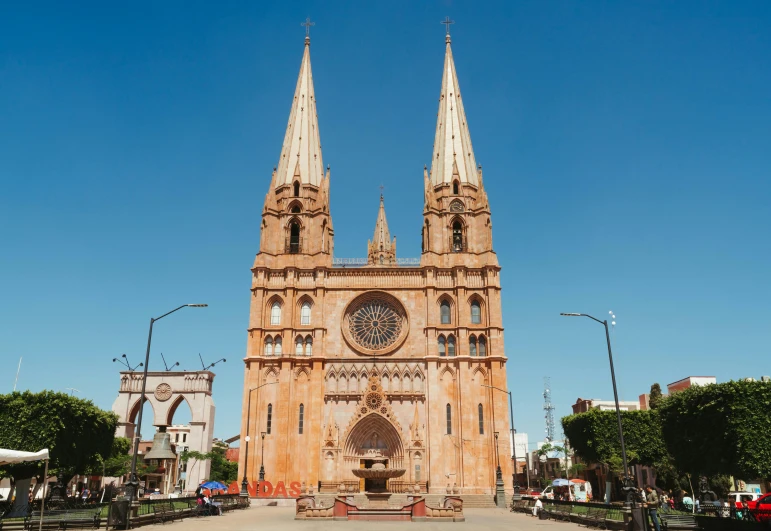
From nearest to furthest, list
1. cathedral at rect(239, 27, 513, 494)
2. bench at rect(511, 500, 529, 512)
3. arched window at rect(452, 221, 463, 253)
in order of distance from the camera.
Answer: bench at rect(511, 500, 529, 512) → cathedral at rect(239, 27, 513, 494) → arched window at rect(452, 221, 463, 253)

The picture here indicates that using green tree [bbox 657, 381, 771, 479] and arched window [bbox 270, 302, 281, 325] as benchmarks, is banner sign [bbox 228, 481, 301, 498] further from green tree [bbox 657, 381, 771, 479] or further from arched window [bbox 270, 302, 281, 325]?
green tree [bbox 657, 381, 771, 479]

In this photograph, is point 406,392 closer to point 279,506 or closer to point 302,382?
point 302,382

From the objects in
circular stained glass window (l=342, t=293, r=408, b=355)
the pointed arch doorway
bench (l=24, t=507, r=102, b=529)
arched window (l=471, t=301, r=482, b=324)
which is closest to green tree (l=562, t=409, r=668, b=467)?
arched window (l=471, t=301, r=482, b=324)

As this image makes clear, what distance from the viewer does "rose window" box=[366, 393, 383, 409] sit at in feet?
175

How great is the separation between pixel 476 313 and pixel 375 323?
31.1 feet

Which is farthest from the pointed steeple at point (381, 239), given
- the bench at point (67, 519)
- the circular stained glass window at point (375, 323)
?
the bench at point (67, 519)

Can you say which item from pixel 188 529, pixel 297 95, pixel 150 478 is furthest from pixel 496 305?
pixel 150 478

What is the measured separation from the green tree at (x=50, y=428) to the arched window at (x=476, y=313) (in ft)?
107

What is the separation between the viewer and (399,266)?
5919cm

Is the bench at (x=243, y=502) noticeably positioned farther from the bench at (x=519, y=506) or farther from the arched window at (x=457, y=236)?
the arched window at (x=457, y=236)

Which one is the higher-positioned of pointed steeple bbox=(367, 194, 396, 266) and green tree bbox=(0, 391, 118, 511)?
pointed steeple bbox=(367, 194, 396, 266)

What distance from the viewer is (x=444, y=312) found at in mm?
57500

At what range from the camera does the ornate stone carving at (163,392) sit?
7769cm

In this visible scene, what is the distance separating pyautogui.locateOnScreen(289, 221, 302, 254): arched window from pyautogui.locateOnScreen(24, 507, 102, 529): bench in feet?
121
